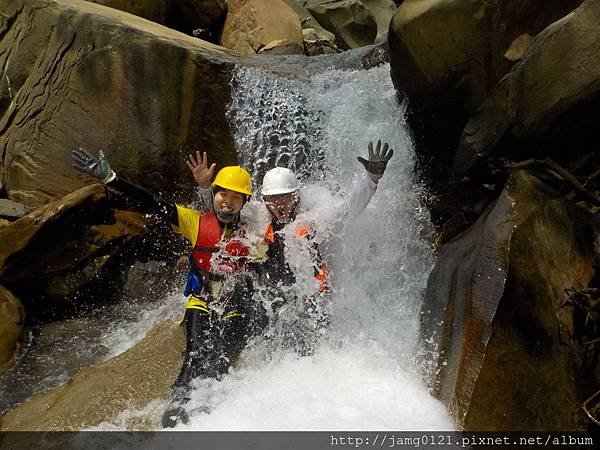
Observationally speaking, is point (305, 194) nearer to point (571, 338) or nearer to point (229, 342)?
point (229, 342)

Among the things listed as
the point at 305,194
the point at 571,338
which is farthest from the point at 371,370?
the point at 305,194

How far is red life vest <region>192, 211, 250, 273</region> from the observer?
3.73 metres

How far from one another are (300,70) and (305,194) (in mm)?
2630

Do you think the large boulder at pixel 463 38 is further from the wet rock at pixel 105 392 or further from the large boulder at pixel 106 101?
the wet rock at pixel 105 392

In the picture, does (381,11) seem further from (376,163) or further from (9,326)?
(9,326)

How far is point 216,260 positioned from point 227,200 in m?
0.48

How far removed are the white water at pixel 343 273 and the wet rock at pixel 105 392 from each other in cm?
20

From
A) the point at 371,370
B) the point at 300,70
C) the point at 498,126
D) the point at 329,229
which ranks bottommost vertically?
the point at 371,370

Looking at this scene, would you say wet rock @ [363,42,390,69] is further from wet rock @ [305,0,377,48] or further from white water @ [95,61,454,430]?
wet rock @ [305,0,377,48]

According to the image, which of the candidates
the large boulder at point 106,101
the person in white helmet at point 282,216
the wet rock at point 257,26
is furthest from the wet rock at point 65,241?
the wet rock at point 257,26

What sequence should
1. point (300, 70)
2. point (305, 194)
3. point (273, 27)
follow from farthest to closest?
point (273, 27) < point (300, 70) < point (305, 194)

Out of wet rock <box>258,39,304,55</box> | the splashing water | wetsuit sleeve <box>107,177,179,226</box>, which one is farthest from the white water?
wet rock <box>258,39,304,55</box>

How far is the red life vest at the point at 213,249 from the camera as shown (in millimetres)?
3734

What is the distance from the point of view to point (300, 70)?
660 centimetres
